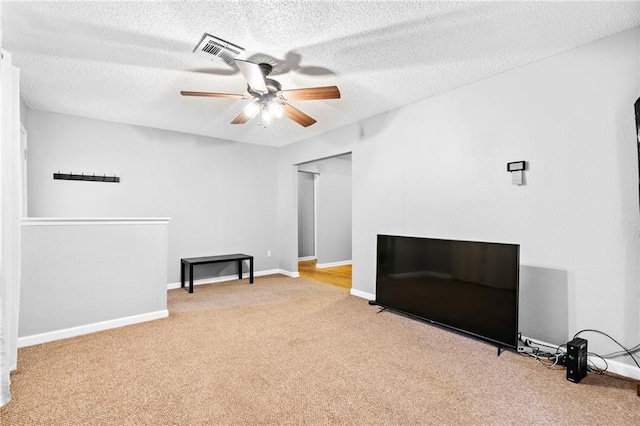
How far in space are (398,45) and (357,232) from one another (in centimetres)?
259

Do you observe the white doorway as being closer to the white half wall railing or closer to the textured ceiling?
the textured ceiling

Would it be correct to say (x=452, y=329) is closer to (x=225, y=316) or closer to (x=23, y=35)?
(x=225, y=316)

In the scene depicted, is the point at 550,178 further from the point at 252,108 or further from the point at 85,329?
the point at 85,329

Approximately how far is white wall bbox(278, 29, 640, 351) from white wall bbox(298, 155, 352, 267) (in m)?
3.41

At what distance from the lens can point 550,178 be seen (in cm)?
275

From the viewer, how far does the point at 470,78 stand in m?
3.20

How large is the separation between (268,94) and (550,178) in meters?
2.61

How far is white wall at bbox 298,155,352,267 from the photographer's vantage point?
7.23 m

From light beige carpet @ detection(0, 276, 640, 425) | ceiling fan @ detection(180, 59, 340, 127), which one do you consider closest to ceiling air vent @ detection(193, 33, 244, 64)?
ceiling fan @ detection(180, 59, 340, 127)

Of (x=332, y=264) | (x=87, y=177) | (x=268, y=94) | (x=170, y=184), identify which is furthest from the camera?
(x=332, y=264)

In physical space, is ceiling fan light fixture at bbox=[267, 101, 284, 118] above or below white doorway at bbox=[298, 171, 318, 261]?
above

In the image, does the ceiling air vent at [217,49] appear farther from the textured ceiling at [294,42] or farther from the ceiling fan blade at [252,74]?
the ceiling fan blade at [252,74]

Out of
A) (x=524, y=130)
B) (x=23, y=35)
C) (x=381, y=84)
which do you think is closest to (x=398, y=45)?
(x=381, y=84)

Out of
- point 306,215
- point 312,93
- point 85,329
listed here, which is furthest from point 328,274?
point 312,93
